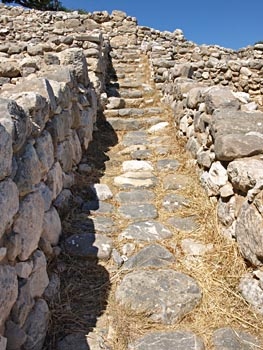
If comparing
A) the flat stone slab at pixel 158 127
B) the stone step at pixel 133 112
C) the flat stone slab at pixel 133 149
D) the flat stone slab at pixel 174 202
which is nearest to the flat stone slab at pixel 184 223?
the flat stone slab at pixel 174 202

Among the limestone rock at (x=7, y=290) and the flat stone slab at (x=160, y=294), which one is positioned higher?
the limestone rock at (x=7, y=290)

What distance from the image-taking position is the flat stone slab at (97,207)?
3.26 m

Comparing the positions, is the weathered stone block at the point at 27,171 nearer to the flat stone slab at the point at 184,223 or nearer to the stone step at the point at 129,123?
the flat stone slab at the point at 184,223

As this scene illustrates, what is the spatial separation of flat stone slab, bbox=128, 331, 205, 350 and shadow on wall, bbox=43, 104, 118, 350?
0.78 feet

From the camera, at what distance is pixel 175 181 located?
3789 mm

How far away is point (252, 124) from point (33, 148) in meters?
2.02

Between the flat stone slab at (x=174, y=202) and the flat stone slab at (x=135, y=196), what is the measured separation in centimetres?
15

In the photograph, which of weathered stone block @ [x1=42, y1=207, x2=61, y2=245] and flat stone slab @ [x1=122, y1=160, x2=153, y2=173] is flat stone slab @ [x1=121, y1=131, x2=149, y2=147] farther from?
weathered stone block @ [x1=42, y1=207, x2=61, y2=245]

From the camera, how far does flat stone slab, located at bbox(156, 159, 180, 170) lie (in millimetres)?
4113

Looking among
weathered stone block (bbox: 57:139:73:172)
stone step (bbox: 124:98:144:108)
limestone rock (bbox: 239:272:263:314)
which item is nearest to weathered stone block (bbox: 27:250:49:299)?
weathered stone block (bbox: 57:139:73:172)

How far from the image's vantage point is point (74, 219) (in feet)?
10.1

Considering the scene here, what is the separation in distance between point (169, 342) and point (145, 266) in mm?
635

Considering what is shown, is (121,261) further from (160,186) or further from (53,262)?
(160,186)

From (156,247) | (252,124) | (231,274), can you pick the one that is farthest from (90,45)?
(231,274)
